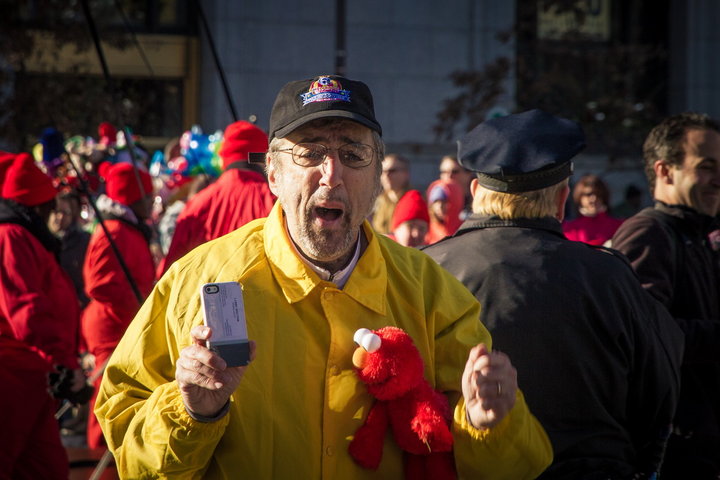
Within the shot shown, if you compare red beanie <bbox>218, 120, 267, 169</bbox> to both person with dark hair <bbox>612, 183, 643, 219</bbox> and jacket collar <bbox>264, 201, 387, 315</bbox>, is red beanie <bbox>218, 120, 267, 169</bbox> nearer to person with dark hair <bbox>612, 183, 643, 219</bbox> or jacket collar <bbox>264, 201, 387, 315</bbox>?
jacket collar <bbox>264, 201, 387, 315</bbox>

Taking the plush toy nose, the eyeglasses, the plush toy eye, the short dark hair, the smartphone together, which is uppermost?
the short dark hair

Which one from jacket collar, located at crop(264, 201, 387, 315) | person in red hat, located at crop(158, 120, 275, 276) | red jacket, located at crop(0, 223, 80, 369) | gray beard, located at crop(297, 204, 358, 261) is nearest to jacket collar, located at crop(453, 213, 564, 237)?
jacket collar, located at crop(264, 201, 387, 315)

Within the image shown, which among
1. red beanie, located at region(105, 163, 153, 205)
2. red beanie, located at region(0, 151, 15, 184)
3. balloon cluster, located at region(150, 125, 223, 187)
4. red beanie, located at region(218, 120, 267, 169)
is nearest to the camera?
red beanie, located at region(0, 151, 15, 184)

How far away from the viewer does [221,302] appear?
7.42 ft

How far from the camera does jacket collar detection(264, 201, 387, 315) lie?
2578 mm

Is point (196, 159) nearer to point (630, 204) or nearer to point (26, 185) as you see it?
point (26, 185)

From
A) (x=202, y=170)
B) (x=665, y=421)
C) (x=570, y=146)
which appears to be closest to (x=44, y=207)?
(x=570, y=146)

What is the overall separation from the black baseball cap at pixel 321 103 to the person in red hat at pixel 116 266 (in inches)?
175

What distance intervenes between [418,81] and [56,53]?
5.38 metres

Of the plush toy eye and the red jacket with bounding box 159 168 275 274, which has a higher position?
the red jacket with bounding box 159 168 275 274

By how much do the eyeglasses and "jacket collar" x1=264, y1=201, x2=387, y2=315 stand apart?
0.18m

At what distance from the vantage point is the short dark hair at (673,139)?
4.18 metres

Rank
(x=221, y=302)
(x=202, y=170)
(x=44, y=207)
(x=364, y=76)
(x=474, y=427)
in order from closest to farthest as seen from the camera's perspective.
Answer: (x=221, y=302) < (x=474, y=427) < (x=44, y=207) < (x=202, y=170) < (x=364, y=76)

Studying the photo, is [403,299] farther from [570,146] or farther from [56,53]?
[56,53]
